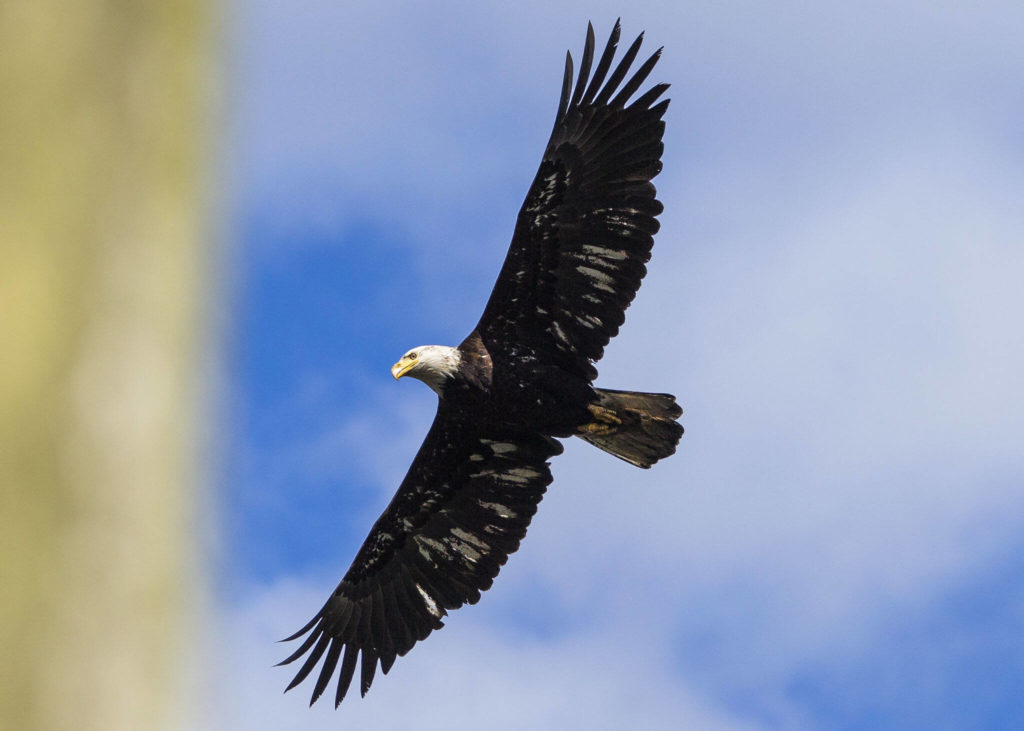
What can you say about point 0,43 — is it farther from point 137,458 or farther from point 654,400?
point 654,400

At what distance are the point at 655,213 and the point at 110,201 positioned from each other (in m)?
10.1

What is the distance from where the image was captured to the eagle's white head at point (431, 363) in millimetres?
11328

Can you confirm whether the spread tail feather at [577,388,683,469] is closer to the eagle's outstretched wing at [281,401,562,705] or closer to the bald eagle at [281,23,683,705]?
the bald eagle at [281,23,683,705]

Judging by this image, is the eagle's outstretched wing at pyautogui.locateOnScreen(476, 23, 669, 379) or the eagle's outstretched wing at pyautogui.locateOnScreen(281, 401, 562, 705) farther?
the eagle's outstretched wing at pyautogui.locateOnScreen(281, 401, 562, 705)

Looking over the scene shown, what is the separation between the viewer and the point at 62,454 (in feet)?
3.58

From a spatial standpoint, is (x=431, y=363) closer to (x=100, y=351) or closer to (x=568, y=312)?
(x=568, y=312)

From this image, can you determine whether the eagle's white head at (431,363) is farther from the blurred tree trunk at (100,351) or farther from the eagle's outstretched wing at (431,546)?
the blurred tree trunk at (100,351)

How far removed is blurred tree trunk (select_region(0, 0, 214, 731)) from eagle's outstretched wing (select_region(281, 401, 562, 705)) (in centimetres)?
1110

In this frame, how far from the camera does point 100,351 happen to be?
113cm

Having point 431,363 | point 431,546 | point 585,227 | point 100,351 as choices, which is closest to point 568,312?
point 585,227

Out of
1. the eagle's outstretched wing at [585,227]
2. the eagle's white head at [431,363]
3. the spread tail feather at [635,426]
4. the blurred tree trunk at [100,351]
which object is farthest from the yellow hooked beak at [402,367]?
the blurred tree trunk at [100,351]

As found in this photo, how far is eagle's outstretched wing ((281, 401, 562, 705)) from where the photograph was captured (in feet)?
41.1

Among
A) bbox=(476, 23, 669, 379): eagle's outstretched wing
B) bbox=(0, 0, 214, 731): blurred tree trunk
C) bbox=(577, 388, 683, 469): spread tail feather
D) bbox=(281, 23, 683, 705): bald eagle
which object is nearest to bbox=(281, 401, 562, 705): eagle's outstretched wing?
bbox=(281, 23, 683, 705): bald eagle

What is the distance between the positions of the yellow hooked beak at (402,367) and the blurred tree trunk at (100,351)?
10199 mm
